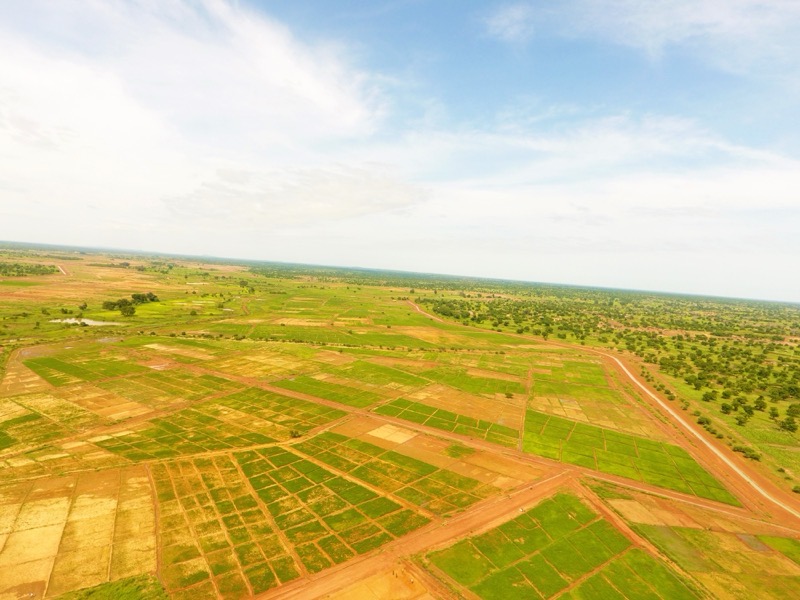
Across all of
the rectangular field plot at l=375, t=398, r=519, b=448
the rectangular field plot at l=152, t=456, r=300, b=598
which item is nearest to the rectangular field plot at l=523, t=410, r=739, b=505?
the rectangular field plot at l=375, t=398, r=519, b=448

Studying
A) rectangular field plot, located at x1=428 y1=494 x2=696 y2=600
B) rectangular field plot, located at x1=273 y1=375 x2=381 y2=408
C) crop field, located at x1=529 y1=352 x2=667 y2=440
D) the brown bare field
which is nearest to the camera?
rectangular field plot, located at x1=428 y1=494 x2=696 y2=600

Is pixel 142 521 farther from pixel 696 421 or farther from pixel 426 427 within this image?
pixel 696 421

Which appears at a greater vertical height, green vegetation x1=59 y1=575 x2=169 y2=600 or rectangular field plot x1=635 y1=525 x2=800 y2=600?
rectangular field plot x1=635 y1=525 x2=800 y2=600

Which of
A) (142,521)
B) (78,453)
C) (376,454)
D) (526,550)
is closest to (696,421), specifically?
(526,550)

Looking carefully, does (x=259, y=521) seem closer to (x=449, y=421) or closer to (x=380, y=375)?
(x=449, y=421)

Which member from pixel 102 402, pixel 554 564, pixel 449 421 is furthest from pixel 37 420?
pixel 554 564

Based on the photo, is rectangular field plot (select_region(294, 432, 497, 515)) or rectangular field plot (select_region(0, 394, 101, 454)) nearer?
rectangular field plot (select_region(294, 432, 497, 515))

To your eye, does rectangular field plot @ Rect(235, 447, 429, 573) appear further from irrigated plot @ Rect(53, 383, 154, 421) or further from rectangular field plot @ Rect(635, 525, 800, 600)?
irrigated plot @ Rect(53, 383, 154, 421)
